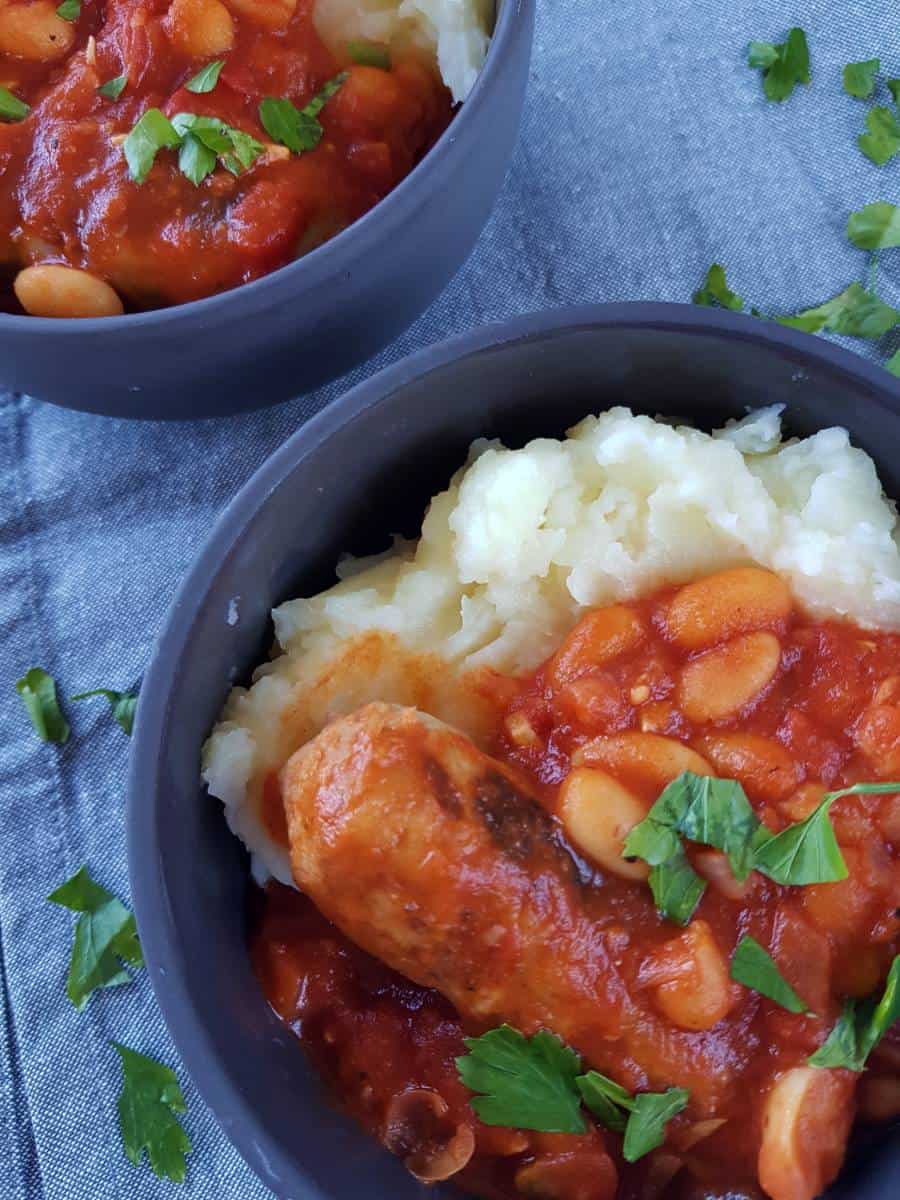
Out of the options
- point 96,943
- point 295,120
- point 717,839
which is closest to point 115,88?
point 295,120

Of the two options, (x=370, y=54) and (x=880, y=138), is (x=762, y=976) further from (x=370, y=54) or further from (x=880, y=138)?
(x=880, y=138)

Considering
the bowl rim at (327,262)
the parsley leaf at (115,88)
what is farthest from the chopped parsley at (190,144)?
the bowl rim at (327,262)

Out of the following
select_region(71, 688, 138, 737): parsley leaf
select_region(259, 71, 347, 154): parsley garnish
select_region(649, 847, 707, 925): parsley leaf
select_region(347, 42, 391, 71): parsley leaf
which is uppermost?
select_region(347, 42, 391, 71): parsley leaf

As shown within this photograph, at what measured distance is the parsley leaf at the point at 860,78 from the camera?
12.3 feet

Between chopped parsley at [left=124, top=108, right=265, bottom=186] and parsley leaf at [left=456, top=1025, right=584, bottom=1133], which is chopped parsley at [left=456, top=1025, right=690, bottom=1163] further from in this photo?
chopped parsley at [left=124, top=108, right=265, bottom=186]

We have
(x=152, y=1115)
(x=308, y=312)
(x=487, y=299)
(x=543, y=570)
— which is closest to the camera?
(x=543, y=570)

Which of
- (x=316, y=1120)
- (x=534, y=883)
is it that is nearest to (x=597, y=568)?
(x=534, y=883)

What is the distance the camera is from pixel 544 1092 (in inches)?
93.7

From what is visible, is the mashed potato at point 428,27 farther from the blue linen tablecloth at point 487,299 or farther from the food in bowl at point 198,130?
the blue linen tablecloth at point 487,299

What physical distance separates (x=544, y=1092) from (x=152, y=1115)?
1.14 meters

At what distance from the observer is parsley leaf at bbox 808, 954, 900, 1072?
2.36 metres

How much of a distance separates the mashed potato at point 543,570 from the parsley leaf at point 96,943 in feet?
1.94

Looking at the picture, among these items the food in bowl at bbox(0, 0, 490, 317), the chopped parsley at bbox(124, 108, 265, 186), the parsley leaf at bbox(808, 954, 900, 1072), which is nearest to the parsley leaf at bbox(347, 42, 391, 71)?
the food in bowl at bbox(0, 0, 490, 317)

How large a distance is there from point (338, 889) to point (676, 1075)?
0.71 m
